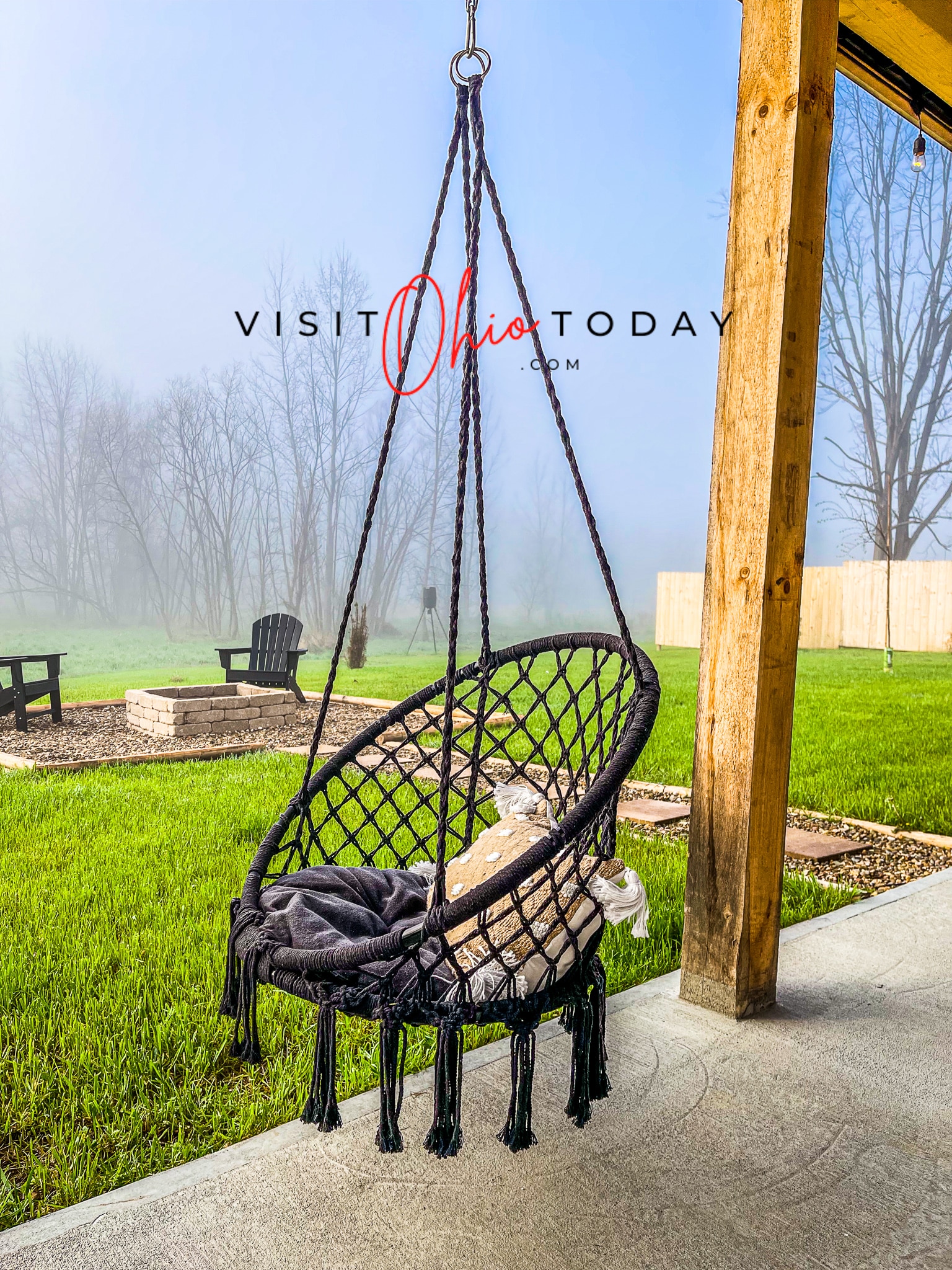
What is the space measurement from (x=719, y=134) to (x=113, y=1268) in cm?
1398

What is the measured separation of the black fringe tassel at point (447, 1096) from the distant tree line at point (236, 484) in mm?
9996

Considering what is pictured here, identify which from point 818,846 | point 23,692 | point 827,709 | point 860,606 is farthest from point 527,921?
point 860,606

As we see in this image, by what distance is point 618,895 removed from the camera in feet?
4.53

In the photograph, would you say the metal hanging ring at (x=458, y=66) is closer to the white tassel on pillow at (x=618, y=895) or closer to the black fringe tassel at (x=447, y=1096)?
the white tassel on pillow at (x=618, y=895)

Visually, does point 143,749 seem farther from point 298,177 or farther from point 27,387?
point 298,177

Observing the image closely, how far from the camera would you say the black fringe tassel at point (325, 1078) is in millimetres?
1248

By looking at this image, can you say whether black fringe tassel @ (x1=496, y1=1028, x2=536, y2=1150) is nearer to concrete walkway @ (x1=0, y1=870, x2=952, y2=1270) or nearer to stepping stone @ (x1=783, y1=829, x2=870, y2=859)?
concrete walkway @ (x1=0, y1=870, x2=952, y2=1270)

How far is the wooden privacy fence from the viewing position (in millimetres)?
10250

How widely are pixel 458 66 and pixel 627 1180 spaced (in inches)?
68.1

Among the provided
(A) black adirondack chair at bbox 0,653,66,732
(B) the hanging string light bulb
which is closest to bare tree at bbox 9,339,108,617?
(A) black adirondack chair at bbox 0,653,66,732

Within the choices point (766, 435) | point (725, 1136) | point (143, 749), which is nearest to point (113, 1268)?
point (725, 1136)

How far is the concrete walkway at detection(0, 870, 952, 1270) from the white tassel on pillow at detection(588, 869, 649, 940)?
0.37 m

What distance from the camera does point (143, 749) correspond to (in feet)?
17.6

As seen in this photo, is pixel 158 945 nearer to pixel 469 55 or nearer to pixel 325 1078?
pixel 325 1078
